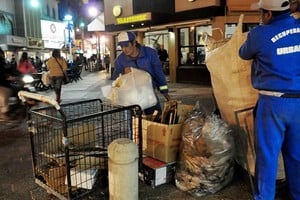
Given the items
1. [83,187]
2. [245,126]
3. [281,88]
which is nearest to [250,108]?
[245,126]

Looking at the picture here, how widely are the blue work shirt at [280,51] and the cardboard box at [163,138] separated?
45.9 inches

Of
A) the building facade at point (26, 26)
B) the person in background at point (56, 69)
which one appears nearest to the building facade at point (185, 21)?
the person in background at point (56, 69)

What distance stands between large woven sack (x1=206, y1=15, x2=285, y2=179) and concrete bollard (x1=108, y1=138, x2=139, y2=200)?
1.17 meters

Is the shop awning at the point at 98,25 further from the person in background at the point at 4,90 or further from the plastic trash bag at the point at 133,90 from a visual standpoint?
the plastic trash bag at the point at 133,90

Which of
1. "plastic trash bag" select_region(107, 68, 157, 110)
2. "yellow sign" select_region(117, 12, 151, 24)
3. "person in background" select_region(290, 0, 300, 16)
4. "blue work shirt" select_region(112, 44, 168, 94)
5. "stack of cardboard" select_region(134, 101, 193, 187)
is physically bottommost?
"stack of cardboard" select_region(134, 101, 193, 187)

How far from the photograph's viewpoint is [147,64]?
3.97 metres

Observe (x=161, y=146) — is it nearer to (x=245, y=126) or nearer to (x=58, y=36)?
(x=245, y=126)

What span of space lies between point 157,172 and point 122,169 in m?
0.67

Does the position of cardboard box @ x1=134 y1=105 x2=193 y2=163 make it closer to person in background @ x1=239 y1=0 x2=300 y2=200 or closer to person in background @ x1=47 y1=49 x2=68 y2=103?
person in background @ x1=239 y1=0 x2=300 y2=200

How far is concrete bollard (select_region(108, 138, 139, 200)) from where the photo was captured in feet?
9.44

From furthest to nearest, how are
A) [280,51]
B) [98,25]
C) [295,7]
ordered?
[98,25] < [295,7] < [280,51]

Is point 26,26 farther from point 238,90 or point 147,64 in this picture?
point 238,90

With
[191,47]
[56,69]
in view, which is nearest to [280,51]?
[56,69]

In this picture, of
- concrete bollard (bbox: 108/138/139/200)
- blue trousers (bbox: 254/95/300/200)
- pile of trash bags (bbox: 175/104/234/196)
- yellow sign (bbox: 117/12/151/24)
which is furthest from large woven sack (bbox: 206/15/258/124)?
yellow sign (bbox: 117/12/151/24)
